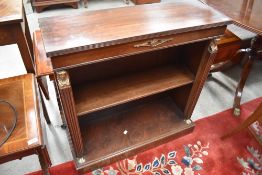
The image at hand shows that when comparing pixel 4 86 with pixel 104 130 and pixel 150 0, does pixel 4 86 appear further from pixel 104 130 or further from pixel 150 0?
pixel 150 0

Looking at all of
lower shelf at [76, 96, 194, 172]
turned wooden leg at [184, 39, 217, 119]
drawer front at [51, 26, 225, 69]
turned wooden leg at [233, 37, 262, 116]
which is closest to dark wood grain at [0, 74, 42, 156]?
drawer front at [51, 26, 225, 69]

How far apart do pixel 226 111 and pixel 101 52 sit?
1.23 metres

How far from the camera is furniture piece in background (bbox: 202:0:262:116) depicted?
1.35 metres

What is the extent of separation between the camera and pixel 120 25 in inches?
37.8

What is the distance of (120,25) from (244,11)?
3.33 feet

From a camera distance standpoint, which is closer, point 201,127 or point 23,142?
point 23,142

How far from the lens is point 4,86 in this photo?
1.04 m

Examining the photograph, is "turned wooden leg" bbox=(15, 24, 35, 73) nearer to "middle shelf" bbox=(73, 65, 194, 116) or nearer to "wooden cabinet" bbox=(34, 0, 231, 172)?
"wooden cabinet" bbox=(34, 0, 231, 172)

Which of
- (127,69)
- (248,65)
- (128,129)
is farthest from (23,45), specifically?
(248,65)

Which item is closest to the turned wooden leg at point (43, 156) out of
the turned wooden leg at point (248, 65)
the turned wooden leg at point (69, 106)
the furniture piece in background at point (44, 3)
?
the turned wooden leg at point (69, 106)

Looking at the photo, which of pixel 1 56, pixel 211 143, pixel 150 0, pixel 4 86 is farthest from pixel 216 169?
pixel 150 0

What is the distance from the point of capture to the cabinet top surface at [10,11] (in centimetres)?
91

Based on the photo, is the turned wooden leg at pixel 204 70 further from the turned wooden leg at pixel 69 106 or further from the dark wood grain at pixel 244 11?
the turned wooden leg at pixel 69 106

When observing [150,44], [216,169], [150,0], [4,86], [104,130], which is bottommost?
[216,169]
